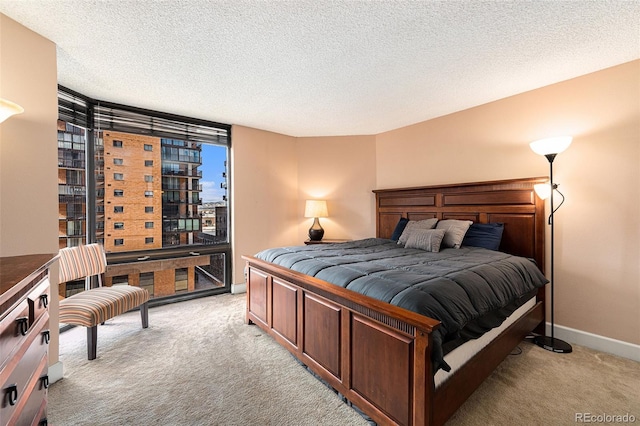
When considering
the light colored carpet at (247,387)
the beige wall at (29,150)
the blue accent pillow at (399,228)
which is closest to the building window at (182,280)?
the light colored carpet at (247,387)

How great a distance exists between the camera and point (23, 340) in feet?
3.12

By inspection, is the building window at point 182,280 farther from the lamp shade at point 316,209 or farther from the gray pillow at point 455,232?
the gray pillow at point 455,232

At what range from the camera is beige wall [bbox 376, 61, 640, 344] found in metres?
2.38

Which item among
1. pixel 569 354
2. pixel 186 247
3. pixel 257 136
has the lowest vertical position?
pixel 569 354

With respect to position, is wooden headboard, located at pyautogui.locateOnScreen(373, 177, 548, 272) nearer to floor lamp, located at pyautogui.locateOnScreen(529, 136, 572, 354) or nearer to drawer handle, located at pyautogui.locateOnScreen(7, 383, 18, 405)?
floor lamp, located at pyautogui.locateOnScreen(529, 136, 572, 354)

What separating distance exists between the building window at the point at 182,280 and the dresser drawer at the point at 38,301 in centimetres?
270

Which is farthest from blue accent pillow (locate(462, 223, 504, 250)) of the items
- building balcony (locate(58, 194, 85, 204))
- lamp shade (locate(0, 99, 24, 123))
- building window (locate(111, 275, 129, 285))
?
building balcony (locate(58, 194, 85, 204))

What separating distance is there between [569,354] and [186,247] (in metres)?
4.42

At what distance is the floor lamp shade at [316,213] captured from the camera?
14.6 feet

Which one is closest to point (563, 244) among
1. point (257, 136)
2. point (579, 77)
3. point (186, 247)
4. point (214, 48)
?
point (579, 77)

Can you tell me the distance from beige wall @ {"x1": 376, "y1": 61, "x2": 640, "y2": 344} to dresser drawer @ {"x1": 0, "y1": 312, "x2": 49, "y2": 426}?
384 centimetres

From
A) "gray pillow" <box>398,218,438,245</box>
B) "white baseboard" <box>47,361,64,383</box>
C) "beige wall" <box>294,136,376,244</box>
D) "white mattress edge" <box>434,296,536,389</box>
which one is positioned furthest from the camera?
"beige wall" <box>294,136,376,244</box>

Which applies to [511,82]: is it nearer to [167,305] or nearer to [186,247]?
[186,247]

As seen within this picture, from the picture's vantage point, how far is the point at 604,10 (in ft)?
5.80
